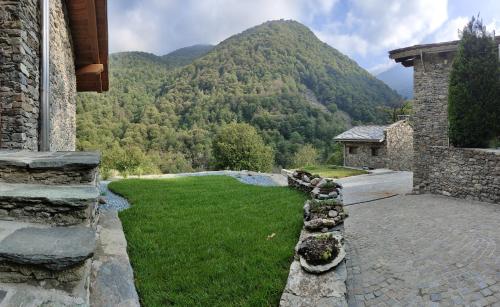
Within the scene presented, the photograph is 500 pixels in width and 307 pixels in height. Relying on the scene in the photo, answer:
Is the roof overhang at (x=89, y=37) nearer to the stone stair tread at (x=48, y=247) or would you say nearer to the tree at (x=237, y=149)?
the stone stair tread at (x=48, y=247)

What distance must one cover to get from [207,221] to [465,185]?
8.12 m

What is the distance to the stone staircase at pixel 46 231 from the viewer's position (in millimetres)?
1878

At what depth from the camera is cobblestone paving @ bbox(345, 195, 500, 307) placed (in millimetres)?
3723

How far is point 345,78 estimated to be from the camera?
213 ft

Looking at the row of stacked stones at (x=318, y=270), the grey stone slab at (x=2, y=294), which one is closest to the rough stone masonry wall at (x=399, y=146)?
the row of stacked stones at (x=318, y=270)

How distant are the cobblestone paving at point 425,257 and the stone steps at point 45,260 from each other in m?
2.86

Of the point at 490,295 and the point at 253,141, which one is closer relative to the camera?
the point at 490,295

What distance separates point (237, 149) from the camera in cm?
2855

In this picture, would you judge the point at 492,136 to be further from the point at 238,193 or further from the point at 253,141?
the point at 253,141

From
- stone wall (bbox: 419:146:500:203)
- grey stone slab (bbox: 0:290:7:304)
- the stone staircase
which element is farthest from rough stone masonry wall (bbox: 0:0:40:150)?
stone wall (bbox: 419:146:500:203)

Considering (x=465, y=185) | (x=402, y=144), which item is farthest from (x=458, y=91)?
(x=402, y=144)

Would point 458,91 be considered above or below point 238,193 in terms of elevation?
above

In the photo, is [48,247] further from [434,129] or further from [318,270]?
[434,129]

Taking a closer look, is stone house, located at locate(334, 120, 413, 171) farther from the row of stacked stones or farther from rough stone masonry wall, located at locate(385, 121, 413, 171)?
the row of stacked stones
